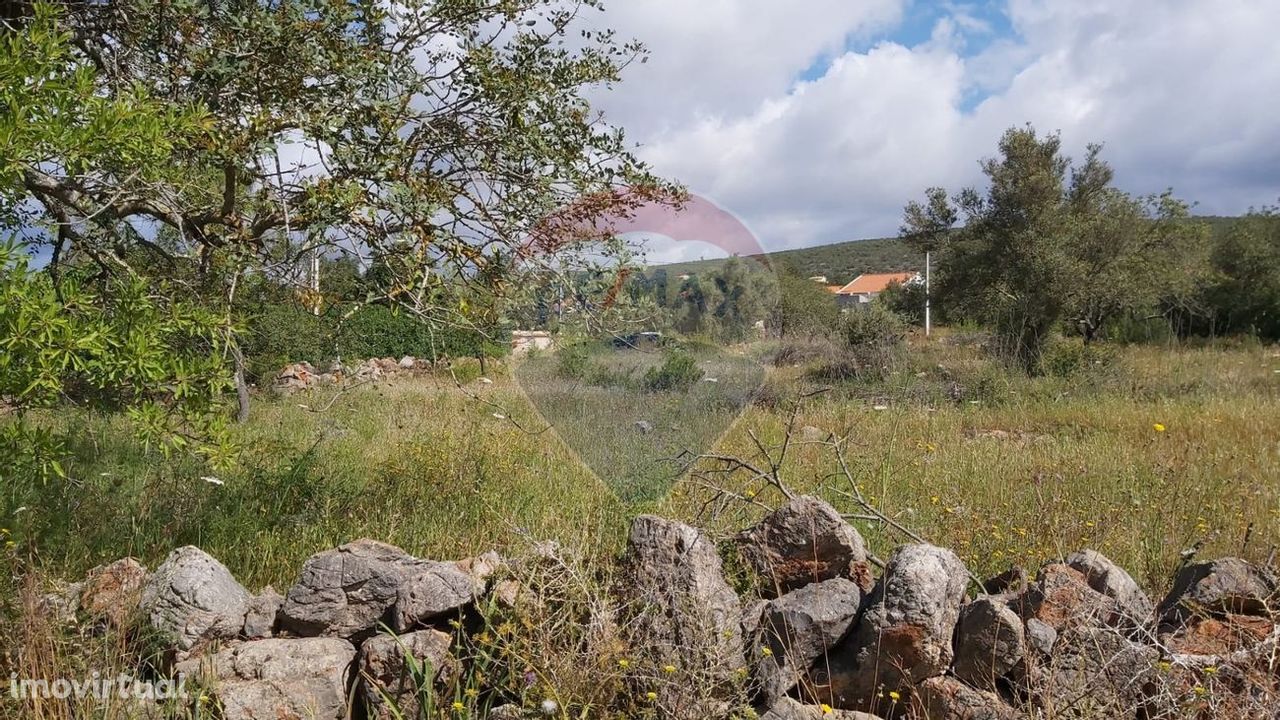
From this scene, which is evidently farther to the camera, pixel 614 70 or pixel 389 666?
pixel 614 70

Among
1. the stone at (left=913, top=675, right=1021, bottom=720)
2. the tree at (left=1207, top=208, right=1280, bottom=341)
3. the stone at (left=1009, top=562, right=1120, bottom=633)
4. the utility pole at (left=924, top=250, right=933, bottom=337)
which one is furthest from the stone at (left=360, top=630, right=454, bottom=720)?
the tree at (left=1207, top=208, right=1280, bottom=341)

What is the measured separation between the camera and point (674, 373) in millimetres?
5074

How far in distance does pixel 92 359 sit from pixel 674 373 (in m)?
3.06

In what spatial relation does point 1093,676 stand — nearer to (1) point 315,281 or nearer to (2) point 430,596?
(2) point 430,596

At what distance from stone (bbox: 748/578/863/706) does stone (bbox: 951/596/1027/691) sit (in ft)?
1.24

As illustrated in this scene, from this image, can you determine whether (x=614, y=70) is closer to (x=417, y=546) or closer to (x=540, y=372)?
(x=540, y=372)

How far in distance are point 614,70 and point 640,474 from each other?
8.33 feet

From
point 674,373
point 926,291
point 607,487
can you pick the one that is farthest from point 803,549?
point 926,291

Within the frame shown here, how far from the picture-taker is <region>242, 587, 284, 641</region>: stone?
3080 millimetres

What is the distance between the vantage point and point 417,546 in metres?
4.39

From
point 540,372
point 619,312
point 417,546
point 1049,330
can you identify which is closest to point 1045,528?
point 619,312

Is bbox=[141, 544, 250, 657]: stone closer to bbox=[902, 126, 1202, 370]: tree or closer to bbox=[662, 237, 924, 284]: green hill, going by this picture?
bbox=[902, 126, 1202, 370]: tree

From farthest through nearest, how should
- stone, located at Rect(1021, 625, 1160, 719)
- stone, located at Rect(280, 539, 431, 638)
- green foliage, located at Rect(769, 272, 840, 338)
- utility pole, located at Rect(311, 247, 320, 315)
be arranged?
green foliage, located at Rect(769, 272, 840, 338)
utility pole, located at Rect(311, 247, 320, 315)
stone, located at Rect(280, 539, 431, 638)
stone, located at Rect(1021, 625, 1160, 719)

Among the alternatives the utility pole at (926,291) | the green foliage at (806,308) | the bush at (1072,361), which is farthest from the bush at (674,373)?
the utility pole at (926,291)
